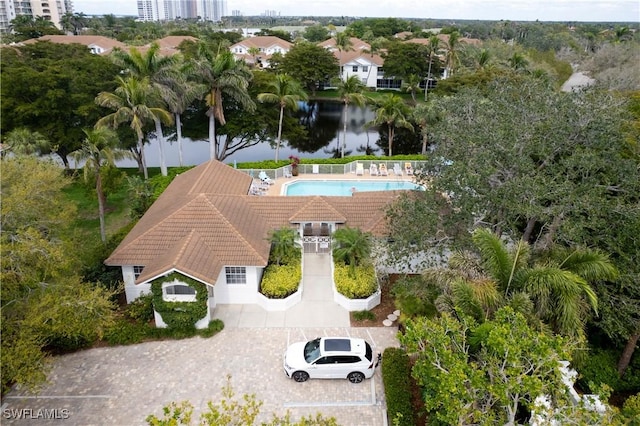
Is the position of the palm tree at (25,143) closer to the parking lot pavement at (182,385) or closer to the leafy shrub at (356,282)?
the parking lot pavement at (182,385)

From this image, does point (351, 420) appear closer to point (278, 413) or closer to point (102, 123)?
point (278, 413)

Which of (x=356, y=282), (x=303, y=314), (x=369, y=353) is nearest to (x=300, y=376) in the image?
(x=369, y=353)

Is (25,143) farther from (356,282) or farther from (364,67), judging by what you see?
(364,67)

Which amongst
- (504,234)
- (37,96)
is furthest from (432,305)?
(37,96)

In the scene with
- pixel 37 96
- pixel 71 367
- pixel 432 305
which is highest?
pixel 37 96

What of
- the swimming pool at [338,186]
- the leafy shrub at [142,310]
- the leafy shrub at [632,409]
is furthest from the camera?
the swimming pool at [338,186]

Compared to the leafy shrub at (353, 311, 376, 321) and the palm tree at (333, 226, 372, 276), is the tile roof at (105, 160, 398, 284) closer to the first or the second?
the palm tree at (333, 226, 372, 276)

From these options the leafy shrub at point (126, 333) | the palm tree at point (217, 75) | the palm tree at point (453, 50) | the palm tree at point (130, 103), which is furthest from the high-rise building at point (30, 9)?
the leafy shrub at point (126, 333)
